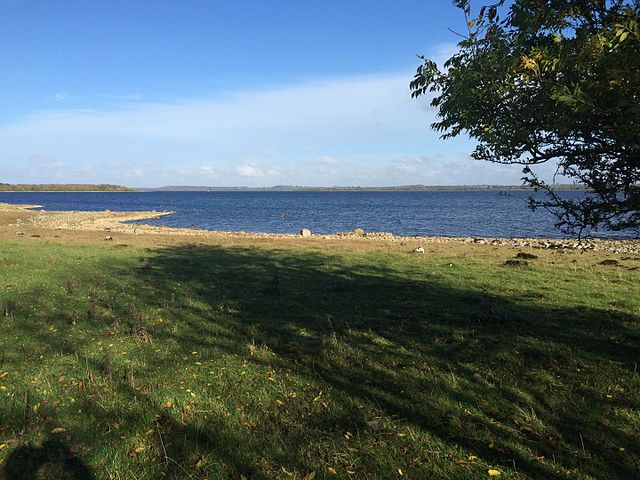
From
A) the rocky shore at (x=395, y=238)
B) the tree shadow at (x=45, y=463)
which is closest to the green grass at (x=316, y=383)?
the tree shadow at (x=45, y=463)

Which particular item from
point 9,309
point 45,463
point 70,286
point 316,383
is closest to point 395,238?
point 70,286

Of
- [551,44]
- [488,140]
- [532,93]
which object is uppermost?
[551,44]

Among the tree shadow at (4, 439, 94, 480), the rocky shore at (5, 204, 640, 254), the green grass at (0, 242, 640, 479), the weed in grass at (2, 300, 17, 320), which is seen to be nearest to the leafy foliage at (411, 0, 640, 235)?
the green grass at (0, 242, 640, 479)

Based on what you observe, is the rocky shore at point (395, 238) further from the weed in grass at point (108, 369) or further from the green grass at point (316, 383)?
Answer: the weed in grass at point (108, 369)

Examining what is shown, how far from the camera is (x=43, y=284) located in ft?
46.5

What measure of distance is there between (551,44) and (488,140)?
2120mm

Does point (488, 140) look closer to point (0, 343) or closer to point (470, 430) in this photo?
point (470, 430)

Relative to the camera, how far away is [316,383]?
271 inches

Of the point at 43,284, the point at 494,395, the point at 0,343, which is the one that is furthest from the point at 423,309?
the point at 43,284

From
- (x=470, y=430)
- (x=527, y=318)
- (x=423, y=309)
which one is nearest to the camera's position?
(x=470, y=430)

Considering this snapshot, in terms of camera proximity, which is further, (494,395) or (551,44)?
(551,44)

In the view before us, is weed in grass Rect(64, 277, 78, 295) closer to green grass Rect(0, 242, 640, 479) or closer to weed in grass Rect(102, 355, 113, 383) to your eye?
green grass Rect(0, 242, 640, 479)

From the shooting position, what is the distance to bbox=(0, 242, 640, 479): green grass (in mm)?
4922

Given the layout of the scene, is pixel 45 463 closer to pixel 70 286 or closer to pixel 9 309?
pixel 9 309
